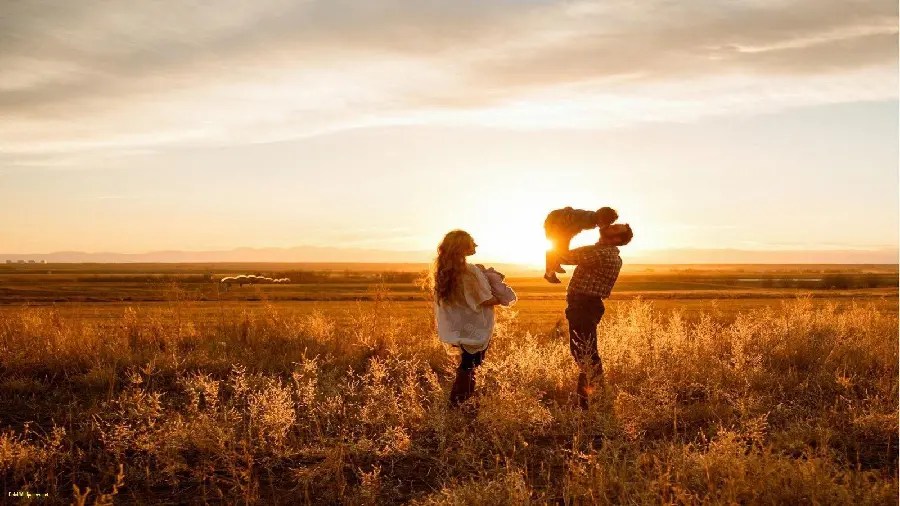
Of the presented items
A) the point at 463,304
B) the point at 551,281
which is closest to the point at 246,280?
the point at 463,304

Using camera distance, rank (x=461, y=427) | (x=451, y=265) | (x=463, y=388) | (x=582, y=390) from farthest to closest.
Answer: (x=582, y=390), (x=463, y=388), (x=451, y=265), (x=461, y=427)

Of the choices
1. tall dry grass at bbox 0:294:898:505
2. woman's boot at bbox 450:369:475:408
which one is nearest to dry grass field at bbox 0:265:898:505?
tall dry grass at bbox 0:294:898:505

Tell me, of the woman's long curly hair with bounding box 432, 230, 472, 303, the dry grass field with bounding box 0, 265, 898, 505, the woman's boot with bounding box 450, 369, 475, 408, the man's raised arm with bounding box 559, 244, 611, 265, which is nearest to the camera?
the dry grass field with bounding box 0, 265, 898, 505

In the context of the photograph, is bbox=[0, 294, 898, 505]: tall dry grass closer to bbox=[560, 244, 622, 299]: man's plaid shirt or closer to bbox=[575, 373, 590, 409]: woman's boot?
bbox=[575, 373, 590, 409]: woman's boot

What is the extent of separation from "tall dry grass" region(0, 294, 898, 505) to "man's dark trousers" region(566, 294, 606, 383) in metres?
0.45

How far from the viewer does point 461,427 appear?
24.7 feet

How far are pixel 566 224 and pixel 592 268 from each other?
0.58 metres

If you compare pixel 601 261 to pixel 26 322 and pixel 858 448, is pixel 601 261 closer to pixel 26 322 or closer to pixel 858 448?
pixel 858 448

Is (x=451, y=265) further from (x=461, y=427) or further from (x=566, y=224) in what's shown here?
(x=461, y=427)

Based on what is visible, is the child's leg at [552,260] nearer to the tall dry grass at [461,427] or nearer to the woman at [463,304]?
the woman at [463,304]

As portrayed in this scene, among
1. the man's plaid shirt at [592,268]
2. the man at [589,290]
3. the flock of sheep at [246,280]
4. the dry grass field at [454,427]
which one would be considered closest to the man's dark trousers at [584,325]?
the man at [589,290]

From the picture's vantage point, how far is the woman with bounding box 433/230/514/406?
7.88 m

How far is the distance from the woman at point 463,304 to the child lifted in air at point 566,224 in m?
0.77

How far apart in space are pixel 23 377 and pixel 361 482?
6915mm
